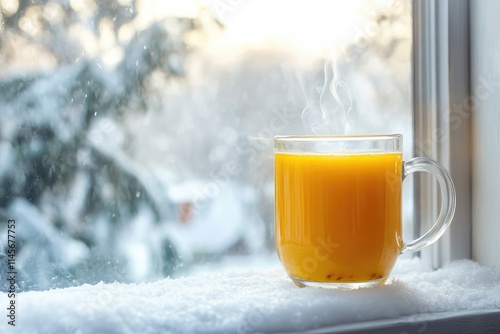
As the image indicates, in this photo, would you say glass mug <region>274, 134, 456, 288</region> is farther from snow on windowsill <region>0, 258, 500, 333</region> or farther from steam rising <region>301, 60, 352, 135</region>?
steam rising <region>301, 60, 352, 135</region>

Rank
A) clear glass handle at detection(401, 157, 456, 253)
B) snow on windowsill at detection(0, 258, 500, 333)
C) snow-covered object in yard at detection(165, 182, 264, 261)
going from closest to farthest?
snow on windowsill at detection(0, 258, 500, 333)
clear glass handle at detection(401, 157, 456, 253)
snow-covered object in yard at detection(165, 182, 264, 261)

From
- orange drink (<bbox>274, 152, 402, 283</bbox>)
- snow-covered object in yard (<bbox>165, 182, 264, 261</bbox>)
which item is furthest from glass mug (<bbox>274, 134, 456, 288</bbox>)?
snow-covered object in yard (<bbox>165, 182, 264, 261</bbox>)

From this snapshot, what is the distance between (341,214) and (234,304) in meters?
0.19

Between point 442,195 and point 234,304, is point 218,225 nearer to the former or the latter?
point 234,304

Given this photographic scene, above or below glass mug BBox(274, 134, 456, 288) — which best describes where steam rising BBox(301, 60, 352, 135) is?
above

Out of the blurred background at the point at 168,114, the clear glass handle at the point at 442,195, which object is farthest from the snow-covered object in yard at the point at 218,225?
the clear glass handle at the point at 442,195

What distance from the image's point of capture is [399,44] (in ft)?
3.76

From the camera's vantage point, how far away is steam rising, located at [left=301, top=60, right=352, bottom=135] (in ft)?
3.64

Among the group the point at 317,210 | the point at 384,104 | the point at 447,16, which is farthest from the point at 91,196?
the point at 447,16

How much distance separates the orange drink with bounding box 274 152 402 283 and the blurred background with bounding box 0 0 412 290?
188 mm

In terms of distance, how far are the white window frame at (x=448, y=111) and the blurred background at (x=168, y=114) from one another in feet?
0.14

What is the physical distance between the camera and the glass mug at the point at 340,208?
0.89 meters

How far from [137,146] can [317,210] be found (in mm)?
327

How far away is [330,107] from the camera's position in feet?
3.66
